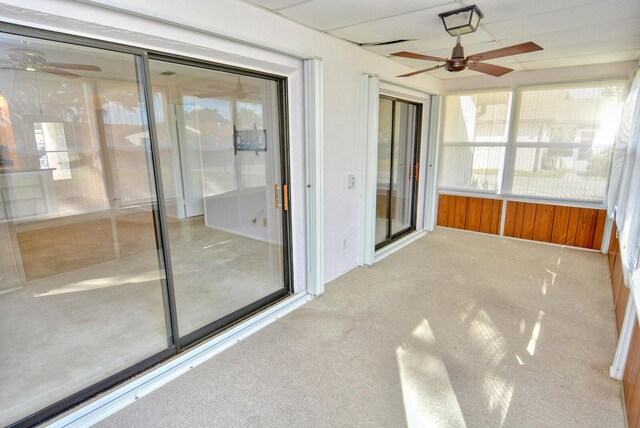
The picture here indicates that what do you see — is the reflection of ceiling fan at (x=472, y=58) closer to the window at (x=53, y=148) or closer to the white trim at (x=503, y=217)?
the white trim at (x=503, y=217)

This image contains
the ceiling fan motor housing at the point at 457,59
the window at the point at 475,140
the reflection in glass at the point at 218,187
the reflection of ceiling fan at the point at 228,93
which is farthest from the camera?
the window at the point at 475,140

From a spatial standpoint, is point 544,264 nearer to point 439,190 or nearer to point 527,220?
point 527,220

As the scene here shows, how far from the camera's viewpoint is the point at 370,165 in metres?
3.86

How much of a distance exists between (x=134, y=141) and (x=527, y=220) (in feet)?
17.8

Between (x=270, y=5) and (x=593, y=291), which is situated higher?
(x=270, y=5)

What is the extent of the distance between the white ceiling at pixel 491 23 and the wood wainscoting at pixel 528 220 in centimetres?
207

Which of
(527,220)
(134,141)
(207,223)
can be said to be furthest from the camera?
(527,220)

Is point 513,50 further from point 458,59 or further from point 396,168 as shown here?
point 396,168

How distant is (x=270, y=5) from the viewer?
2.38 m

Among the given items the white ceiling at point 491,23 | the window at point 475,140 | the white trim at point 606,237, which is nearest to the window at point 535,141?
the window at point 475,140

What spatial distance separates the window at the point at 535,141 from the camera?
441 cm

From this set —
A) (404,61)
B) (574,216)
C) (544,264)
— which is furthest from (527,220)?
(404,61)

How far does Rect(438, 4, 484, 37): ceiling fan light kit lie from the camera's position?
2432mm

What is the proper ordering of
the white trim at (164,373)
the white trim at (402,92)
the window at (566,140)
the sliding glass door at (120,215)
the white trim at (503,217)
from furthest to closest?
the white trim at (503,217) → the window at (566,140) → the white trim at (402,92) → the sliding glass door at (120,215) → the white trim at (164,373)
